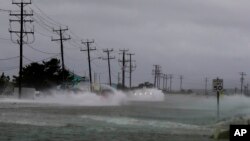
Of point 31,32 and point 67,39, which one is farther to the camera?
point 67,39

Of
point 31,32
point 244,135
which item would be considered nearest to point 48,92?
point 31,32

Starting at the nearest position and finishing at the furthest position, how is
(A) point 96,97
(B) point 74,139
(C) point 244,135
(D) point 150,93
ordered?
(C) point 244,135
(B) point 74,139
(A) point 96,97
(D) point 150,93

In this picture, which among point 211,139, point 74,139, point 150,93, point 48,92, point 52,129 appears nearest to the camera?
point 74,139

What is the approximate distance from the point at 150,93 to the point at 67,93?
57270 mm

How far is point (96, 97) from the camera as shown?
9606cm

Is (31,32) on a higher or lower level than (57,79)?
higher

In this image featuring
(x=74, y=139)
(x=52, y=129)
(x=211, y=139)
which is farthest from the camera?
(x=52, y=129)

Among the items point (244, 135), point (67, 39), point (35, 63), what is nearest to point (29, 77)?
point (35, 63)

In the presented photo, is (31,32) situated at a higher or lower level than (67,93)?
higher

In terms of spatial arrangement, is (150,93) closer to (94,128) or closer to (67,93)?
(67,93)

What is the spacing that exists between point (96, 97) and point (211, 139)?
68.6m

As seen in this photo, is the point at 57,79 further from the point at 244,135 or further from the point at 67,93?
the point at 244,135

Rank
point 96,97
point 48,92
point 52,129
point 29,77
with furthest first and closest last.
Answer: point 29,77 → point 48,92 → point 96,97 → point 52,129

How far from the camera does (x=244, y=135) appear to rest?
49.0 ft
